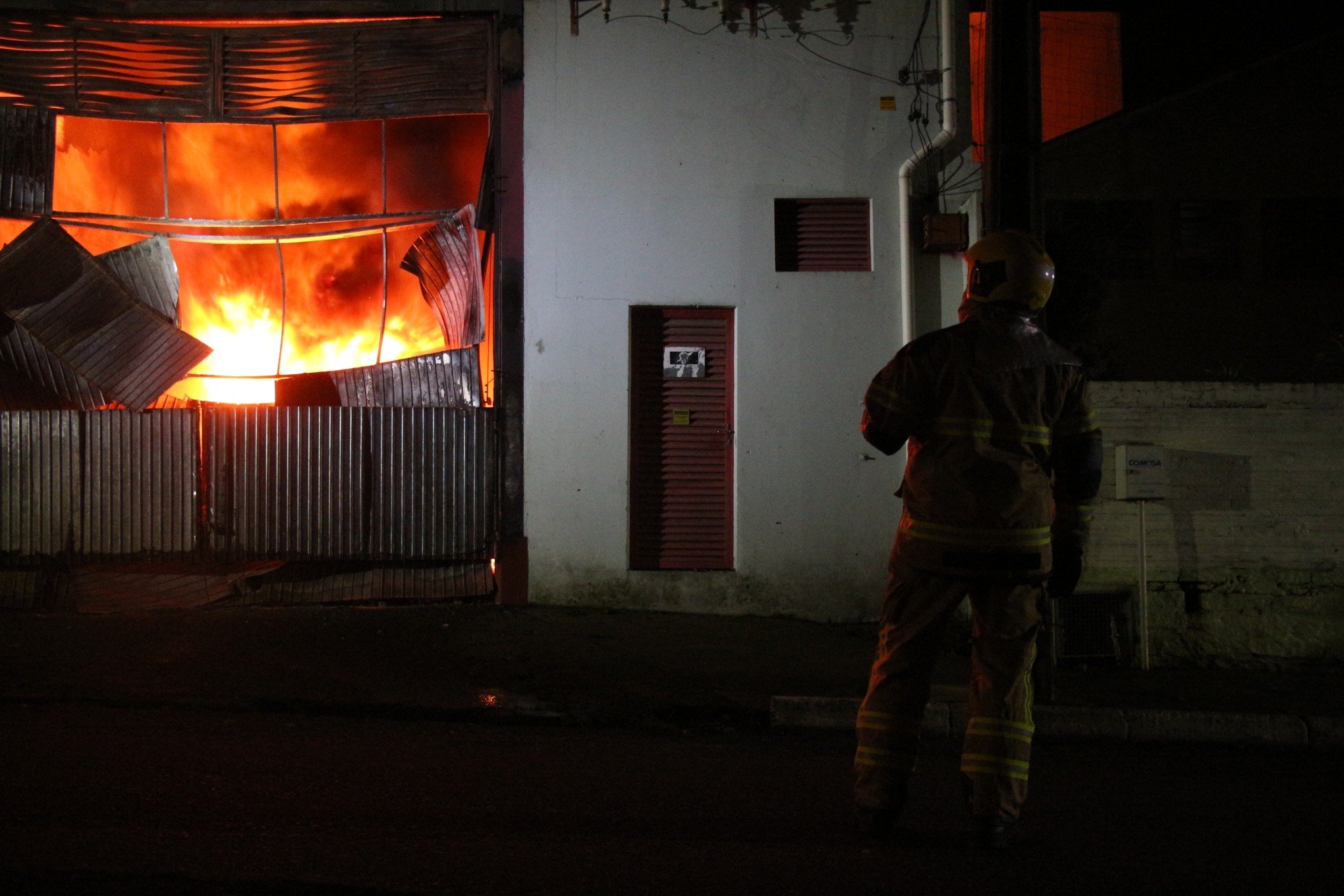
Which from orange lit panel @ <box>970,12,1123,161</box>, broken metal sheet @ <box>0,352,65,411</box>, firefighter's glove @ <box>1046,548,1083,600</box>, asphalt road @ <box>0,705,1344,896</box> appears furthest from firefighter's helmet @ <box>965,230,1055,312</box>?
orange lit panel @ <box>970,12,1123,161</box>

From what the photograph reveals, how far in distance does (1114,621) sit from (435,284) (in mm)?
6045

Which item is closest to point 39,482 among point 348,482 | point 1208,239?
point 348,482

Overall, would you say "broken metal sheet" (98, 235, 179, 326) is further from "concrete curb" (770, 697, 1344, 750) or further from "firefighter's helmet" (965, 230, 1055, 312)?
"firefighter's helmet" (965, 230, 1055, 312)

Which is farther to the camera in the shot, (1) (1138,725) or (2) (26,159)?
(2) (26,159)

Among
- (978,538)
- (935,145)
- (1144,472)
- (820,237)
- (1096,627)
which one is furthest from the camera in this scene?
(820,237)

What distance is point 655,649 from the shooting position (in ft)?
21.8

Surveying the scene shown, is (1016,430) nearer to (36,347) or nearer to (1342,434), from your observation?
(1342,434)

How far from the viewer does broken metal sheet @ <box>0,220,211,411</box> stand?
772cm

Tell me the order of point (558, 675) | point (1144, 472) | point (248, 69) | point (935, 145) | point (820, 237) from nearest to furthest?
point (558, 675) → point (1144, 472) → point (935, 145) → point (820, 237) → point (248, 69)

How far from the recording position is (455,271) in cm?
833

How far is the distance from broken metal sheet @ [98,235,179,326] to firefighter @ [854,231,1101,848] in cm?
677

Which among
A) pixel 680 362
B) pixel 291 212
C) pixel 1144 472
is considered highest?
pixel 291 212

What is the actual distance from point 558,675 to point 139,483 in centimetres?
410

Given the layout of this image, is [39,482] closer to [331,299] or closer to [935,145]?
[331,299]
